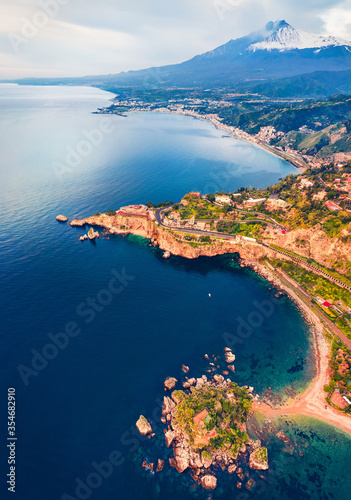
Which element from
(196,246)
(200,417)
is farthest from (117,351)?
(196,246)

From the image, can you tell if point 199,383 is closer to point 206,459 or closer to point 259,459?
point 206,459

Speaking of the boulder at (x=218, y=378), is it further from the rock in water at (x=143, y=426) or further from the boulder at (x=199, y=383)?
the rock in water at (x=143, y=426)

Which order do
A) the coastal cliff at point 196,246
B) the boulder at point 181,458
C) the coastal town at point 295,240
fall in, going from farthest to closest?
the coastal cliff at point 196,246 → the coastal town at point 295,240 → the boulder at point 181,458

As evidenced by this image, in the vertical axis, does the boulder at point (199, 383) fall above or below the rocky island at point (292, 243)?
below

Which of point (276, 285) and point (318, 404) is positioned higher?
point (276, 285)

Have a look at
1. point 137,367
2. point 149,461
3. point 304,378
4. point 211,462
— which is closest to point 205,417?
point 211,462

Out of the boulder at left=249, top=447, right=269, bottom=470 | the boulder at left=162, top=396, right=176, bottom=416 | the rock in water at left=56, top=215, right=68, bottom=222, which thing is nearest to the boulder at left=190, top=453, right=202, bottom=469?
the boulder at left=162, top=396, right=176, bottom=416

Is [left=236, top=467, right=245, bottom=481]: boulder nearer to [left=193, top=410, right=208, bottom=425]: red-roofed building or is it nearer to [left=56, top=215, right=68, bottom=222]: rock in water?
[left=193, top=410, right=208, bottom=425]: red-roofed building

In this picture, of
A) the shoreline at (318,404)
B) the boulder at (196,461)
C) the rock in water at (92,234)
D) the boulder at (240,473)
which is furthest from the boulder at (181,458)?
the rock in water at (92,234)
